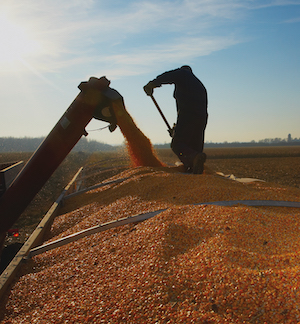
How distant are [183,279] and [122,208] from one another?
73.5 inches

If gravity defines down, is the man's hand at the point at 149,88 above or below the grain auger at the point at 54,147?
above

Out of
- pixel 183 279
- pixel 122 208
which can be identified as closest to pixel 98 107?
pixel 122 208

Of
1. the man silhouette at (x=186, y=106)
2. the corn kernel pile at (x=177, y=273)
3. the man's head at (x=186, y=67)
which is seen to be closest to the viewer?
the corn kernel pile at (x=177, y=273)

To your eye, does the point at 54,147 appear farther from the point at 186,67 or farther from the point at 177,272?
the point at 186,67

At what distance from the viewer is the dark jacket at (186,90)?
547 centimetres

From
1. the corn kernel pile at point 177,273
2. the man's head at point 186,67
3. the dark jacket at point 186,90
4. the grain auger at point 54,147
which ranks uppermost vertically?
the man's head at point 186,67

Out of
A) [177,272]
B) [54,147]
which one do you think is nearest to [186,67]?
[54,147]

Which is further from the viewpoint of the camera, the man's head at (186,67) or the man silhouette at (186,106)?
the man's head at (186,67)

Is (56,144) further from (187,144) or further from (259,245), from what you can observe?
(187,144)

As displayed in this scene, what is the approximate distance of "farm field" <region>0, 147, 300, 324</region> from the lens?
5.40 ft

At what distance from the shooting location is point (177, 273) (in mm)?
1931

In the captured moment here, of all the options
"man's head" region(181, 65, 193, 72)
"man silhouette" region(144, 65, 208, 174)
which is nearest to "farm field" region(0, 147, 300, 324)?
"man silhouette" region(144, 65, 208, 174)

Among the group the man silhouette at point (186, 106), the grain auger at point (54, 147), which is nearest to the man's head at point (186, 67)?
the man silhouette at point (186, 106)

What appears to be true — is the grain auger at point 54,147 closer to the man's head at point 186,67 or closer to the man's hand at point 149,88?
the man's hand at point 149,88
